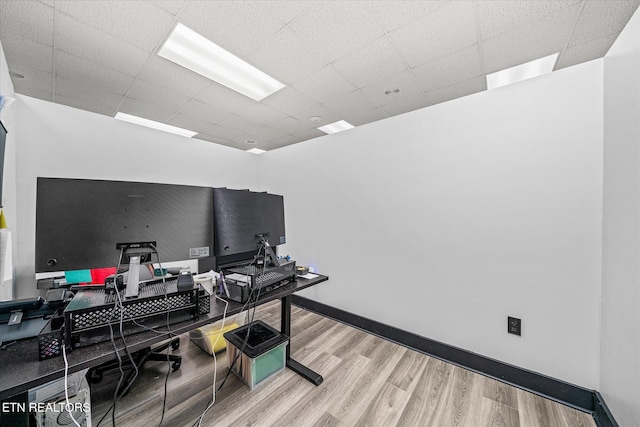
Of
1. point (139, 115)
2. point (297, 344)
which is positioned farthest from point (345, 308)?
point (139, 115)

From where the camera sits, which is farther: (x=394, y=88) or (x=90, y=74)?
(x=394, y=88)

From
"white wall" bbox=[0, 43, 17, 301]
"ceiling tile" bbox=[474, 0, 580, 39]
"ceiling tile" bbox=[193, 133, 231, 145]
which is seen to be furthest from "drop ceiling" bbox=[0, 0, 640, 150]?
"ceiling tile" bbox=[193, 133, 231, 145]

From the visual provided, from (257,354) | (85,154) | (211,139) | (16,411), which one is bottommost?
(257,354)

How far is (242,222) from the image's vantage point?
1.41m

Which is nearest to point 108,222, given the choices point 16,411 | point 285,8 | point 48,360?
point 48,360

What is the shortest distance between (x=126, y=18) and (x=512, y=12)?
2240mm

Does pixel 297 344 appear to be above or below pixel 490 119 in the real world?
below

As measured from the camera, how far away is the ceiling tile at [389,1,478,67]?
51.4 inches

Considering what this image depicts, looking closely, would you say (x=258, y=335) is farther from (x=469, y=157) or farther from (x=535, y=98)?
(x=535, y=98)

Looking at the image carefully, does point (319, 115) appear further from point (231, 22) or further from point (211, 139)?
point (211, 139)

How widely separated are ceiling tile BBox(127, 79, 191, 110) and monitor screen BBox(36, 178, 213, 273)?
1.48 meters

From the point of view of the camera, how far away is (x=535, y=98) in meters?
1.80

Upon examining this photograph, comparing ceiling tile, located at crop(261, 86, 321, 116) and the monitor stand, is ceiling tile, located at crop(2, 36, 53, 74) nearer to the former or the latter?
ceiling tile, located at crop(261, 86, 321, 116)

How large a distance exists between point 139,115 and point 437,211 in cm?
341
